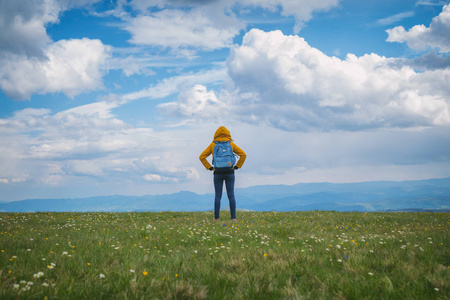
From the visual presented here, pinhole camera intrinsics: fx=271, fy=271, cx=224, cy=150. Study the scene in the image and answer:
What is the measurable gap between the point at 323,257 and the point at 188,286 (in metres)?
3.22

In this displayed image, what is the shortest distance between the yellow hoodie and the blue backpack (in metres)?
0.28

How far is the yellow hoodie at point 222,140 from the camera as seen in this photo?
12461 mm

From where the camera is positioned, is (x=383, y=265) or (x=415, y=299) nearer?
(x=415, y=299)

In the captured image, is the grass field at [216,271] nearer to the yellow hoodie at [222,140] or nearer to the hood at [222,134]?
the yellow hoodie at [222,140]

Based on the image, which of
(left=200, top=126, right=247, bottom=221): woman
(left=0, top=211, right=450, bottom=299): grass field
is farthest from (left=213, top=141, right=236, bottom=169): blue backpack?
(left=0, top=211, right=450, bottom=299): grass field

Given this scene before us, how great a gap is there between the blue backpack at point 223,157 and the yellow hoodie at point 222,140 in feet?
0.92

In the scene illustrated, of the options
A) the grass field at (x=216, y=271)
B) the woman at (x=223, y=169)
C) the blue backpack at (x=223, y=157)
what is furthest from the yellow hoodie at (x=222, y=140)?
the grass field at (x=216, y=271)

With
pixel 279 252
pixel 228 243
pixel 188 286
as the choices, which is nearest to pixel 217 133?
pixel 228 243

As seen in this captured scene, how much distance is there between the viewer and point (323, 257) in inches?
222

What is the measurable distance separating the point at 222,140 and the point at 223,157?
80 cm

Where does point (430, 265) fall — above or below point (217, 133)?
below

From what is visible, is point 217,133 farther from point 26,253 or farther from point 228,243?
point 26,253

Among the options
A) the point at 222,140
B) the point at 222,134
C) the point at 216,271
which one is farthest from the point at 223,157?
the point at 216,271

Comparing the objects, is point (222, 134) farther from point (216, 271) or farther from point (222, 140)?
point (216, 271)
